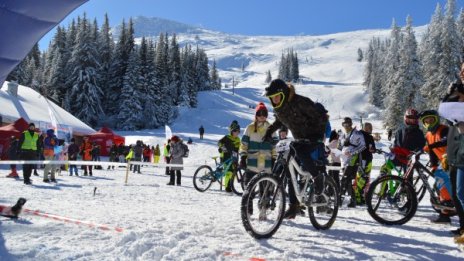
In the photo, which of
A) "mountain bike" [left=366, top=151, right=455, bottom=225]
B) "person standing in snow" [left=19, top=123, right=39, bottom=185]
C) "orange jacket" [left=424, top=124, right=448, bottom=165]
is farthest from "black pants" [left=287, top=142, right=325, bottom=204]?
"person standing in snow" [left=19, top=123, right=39, bottom=185]

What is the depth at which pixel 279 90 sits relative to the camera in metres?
5.45

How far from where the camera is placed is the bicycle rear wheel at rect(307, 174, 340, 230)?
18.3ft

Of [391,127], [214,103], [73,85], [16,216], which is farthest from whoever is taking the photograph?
[214,103]

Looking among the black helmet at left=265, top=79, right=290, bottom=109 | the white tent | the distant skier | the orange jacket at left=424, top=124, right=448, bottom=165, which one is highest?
the white tent

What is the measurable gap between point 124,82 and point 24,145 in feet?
155

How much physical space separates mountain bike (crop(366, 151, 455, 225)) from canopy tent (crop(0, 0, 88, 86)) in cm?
508

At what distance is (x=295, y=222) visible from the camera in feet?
20.9

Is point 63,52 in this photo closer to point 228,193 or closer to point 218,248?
point 228,193

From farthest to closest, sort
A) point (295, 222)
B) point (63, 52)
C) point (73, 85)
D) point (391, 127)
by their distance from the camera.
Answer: point (63, 52)
point (73, 85)
point (391, 127)
point (295, 222)

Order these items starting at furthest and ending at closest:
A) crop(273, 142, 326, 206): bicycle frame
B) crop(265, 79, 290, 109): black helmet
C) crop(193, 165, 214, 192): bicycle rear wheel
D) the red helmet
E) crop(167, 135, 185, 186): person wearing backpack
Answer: crop(167, 135, 185, 186): person wearing backpack
crop(193, 165, 214, 192): bicycle rear wheel
the red helmet
crop(273, 142, 326, 206): bicycle frame
crop(265, 79, 290, 109): black helmet

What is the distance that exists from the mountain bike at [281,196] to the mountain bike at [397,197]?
37.8 inches

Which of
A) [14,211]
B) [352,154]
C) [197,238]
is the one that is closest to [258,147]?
[352,154]

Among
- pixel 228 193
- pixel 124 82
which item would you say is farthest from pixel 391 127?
pixel 228 193

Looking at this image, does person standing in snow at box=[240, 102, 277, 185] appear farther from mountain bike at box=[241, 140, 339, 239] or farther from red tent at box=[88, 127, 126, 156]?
red tent at box=[88, 127, 126, 156]
